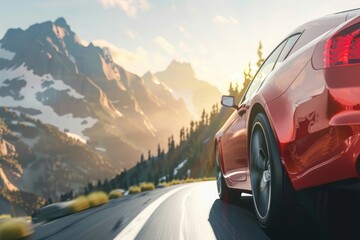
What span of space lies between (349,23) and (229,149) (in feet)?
9.74

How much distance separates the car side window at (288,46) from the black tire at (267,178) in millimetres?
631

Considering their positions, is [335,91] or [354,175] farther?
[335,91]

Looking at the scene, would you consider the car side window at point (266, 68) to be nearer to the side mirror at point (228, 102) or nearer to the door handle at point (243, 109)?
the door handle at point (243, 109)

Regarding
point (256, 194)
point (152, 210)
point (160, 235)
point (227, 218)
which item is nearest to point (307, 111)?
point (256, 194)

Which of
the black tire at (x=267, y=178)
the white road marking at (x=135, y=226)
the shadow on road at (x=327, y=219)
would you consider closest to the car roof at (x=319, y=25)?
the black tire at (x=267, y=178)

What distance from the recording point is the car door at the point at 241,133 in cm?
449

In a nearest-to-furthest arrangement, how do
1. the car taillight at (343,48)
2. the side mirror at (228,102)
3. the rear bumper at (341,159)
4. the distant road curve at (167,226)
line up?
1. the rear bumper at (341,159)
2. the car taillight at (343,48)
3. the distant road curve at (167,226)
4. the side mirror at (228,102)

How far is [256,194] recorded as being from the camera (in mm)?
3969

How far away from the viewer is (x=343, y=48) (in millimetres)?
2674

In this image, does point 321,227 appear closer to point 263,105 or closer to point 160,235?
point 263,105

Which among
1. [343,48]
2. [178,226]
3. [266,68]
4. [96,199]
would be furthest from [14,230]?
[96,199]

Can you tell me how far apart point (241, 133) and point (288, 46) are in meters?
1.11

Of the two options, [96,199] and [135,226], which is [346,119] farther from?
[96,199]

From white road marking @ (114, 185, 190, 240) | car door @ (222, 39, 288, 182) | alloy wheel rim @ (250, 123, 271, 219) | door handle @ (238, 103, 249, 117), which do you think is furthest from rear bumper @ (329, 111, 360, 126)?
white road marking @ (114, 185, 190, 240)
